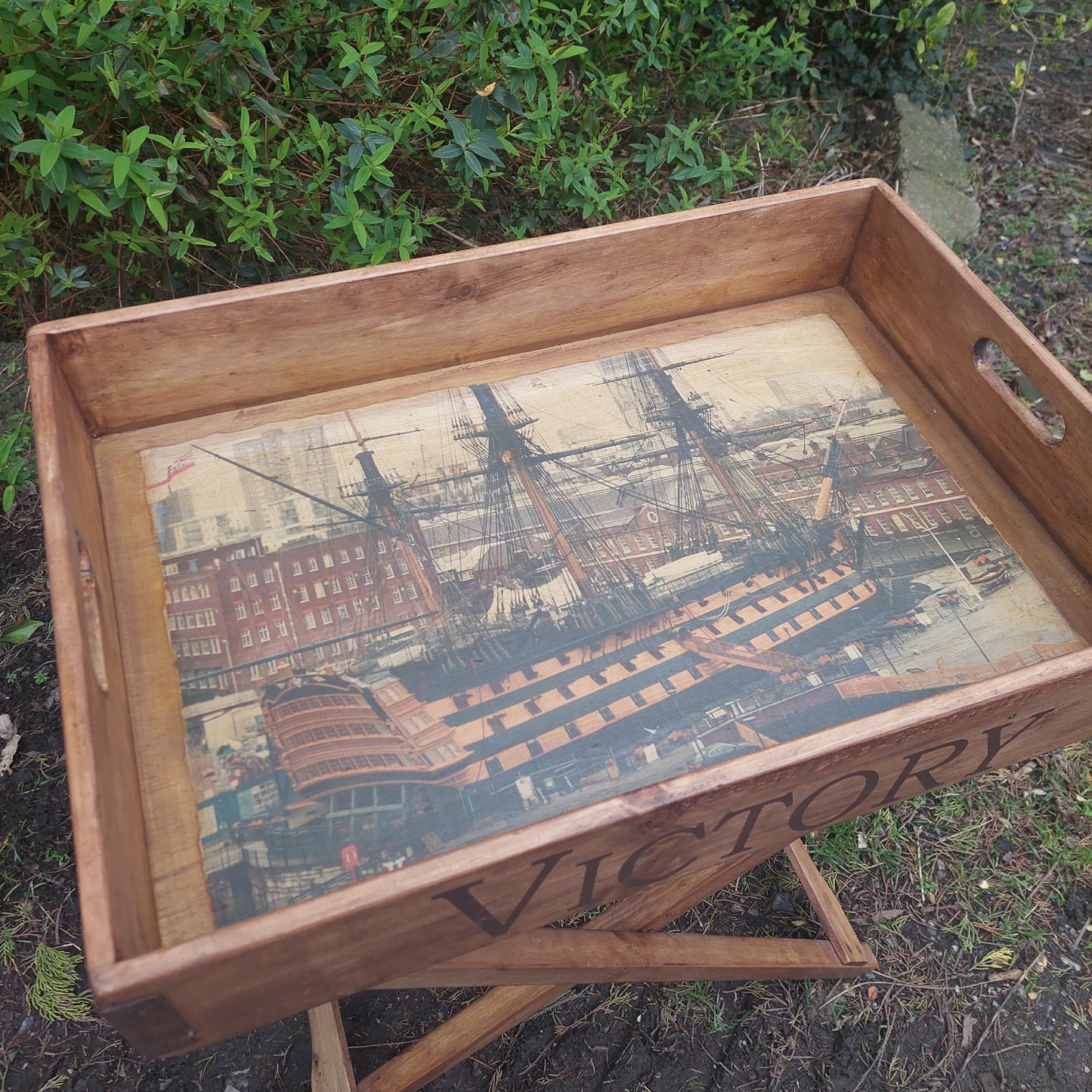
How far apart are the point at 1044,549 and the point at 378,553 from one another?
3.88 feet

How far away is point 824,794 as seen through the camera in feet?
4.08

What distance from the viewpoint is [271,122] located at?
2.04 metres

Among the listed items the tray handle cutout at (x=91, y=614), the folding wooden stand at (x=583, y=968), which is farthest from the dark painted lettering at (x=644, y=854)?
the tray handle cutout at (x=91, y=614)

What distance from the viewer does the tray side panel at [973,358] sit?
5.05ft

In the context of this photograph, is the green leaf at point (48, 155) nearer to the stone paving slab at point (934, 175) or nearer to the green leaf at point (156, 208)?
the green leaf at point (156, 208)

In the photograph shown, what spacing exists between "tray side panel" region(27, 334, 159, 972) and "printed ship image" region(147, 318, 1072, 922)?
98 millimetres

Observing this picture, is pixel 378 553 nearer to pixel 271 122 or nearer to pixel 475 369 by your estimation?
pixel 475 369

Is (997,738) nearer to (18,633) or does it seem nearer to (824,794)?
(824,794)

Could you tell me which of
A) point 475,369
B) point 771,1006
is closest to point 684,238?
point 475,369

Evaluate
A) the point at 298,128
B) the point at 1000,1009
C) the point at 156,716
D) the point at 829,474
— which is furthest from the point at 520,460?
the point at 1000,1009

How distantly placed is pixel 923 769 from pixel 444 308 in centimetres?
116

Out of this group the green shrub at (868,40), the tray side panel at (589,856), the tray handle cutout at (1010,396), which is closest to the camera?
the tray side panel at (589,856)

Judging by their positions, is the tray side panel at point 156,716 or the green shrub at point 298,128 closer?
the tray side panel at point 156,716

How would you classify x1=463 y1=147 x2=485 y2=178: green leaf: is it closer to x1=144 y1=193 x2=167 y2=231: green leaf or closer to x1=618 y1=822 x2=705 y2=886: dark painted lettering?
x1=144 y1=193 x2=167 y2=231: green leaf
